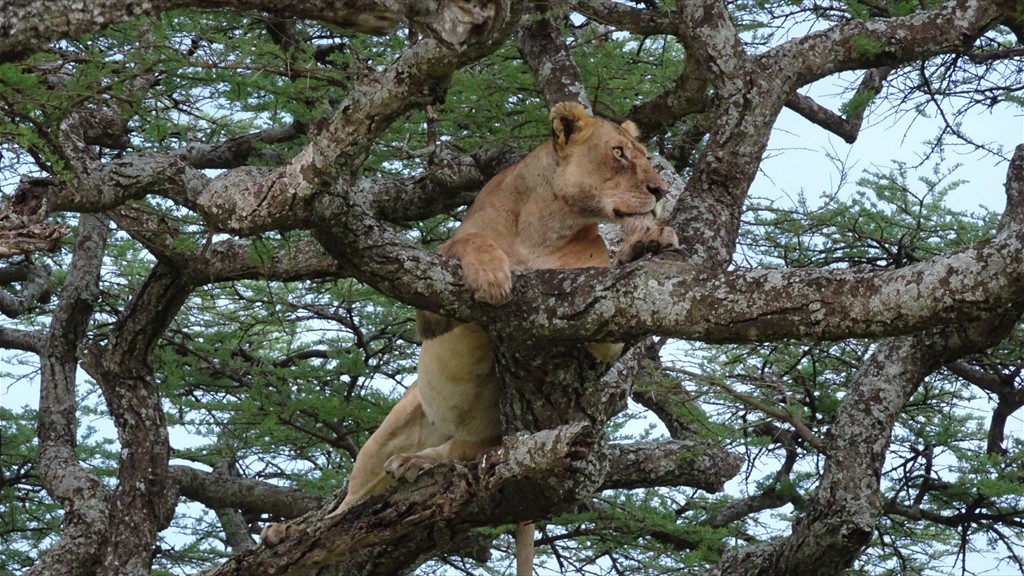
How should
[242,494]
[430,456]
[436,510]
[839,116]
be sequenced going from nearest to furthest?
[436,510]
[430,456]
[242,494]
[839,116]

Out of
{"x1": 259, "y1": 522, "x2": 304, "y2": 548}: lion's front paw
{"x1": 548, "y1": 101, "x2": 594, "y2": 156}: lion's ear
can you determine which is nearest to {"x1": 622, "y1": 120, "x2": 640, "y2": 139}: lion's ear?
{"x1": 548, "y1": 101, "x2": 594, "y2": 156}: lion's ear

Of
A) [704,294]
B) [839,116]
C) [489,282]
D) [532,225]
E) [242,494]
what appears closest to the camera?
[704,294]

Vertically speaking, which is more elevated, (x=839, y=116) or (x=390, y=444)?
(x=839, y=116)

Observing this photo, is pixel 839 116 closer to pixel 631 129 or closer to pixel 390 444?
pixel 631 129

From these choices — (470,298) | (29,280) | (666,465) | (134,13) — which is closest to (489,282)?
(470,298)

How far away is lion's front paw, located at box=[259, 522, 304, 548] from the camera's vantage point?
6.15m

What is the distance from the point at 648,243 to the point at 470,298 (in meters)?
0.74

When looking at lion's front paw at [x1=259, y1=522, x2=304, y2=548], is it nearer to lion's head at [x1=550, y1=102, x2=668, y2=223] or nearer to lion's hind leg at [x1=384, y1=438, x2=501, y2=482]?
lion's hind leg at [x1=384, y1=438, x2=501, y2=482]

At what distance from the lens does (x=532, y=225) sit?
5.86 metres

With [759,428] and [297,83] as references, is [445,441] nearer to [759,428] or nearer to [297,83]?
[297,83]

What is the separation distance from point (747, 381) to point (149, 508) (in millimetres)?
3631

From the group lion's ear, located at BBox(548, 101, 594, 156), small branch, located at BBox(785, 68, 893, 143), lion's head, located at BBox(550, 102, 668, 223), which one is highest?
small branch, located at BBox(785, 68, 893, 143)

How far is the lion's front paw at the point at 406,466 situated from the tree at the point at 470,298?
0.25m

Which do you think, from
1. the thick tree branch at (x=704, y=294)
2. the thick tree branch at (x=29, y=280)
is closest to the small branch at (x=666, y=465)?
the thick tree branch at (x=704, y=294)
